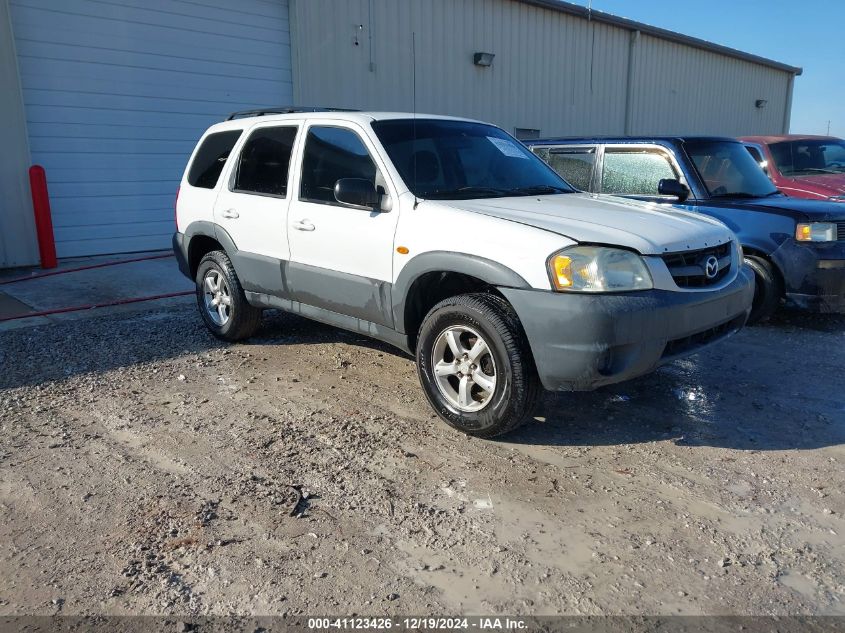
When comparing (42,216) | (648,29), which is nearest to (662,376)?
(42,216)

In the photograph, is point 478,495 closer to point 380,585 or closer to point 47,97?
point 380,585

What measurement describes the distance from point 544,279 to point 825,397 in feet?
8.05

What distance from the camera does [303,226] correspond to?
4.87 m

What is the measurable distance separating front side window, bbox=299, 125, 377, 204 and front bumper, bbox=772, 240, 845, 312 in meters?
3.77

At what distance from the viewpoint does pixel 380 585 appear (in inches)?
105

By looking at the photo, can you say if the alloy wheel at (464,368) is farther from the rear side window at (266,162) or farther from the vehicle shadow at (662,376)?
the rear side window at (266,162)

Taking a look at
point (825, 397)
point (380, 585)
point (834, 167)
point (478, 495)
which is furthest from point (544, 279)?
point (834, 167)

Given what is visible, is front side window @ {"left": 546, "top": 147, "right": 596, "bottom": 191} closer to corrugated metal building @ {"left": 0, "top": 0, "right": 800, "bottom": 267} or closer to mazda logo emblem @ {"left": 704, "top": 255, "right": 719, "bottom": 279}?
mazda logo emblem @ {"left": 704, "top": 255, "right": 719, "bottom": 279}

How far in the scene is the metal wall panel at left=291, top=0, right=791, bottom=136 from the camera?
12.4 meters

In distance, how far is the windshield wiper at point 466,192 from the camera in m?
4.35

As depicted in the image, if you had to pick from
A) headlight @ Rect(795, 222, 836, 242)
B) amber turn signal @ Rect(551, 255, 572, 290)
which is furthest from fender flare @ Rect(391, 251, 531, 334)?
headlight @ Rect(795, 222, 836, 242)

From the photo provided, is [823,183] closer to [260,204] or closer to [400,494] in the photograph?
[260,204]

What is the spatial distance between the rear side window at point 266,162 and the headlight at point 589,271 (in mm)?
2376

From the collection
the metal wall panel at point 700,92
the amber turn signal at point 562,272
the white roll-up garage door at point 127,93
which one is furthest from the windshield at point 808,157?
the metal wall panel at point 700,92
